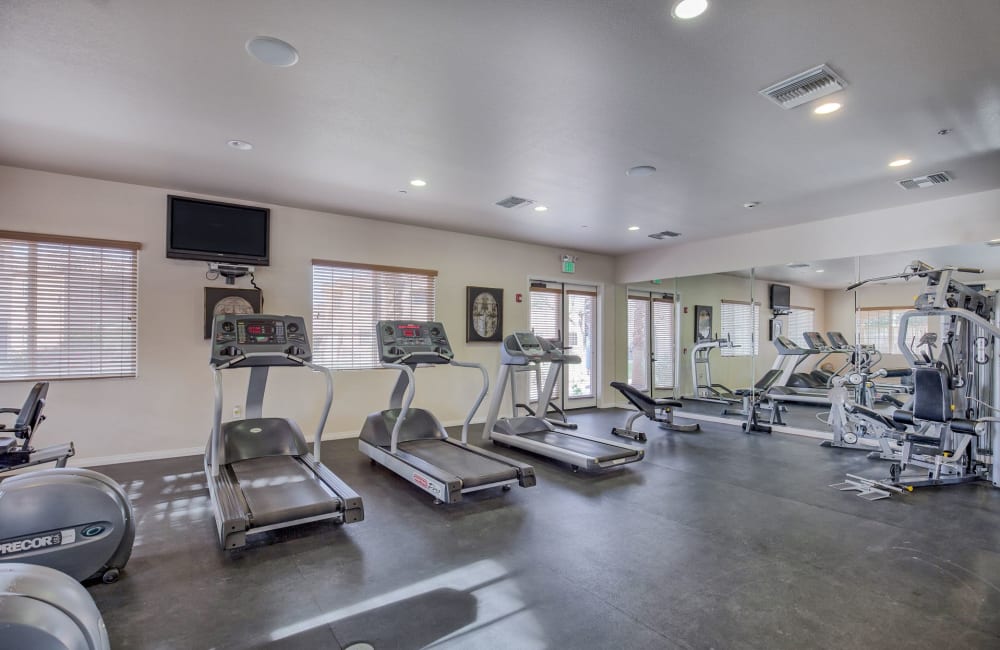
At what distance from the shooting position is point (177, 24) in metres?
2.36

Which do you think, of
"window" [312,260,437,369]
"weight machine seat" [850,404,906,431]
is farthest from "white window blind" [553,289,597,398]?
"weight machine seat" [850,404,906,431]

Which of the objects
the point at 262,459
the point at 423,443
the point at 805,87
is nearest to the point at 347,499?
the point at 262,459

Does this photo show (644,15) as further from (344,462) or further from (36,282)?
(36,282)

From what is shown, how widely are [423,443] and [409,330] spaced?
3.92 ft

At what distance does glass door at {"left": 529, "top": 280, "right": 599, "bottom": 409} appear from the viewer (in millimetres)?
8172

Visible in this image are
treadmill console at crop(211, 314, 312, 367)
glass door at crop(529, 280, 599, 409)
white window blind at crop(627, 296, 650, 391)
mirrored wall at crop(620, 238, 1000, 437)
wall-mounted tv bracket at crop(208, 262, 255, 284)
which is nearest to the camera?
treadmill console at crop(211, 314, 312, 367)

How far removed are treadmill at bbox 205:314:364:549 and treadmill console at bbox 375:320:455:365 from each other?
79 centimetres

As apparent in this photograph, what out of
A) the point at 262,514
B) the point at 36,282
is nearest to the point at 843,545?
the point at 262,514

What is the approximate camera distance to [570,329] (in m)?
→ 8.46

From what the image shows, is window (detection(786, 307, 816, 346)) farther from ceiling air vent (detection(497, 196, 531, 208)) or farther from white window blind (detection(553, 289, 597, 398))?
ceiling air vent (detection(497, 196, 531, 208))

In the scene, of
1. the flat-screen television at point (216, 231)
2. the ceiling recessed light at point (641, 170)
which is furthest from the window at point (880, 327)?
the flat-screen television at point (216, 231)

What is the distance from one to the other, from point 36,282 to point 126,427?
5.30 ft

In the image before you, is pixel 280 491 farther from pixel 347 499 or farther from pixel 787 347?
pixel 787 347

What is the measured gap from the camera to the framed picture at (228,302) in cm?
524
